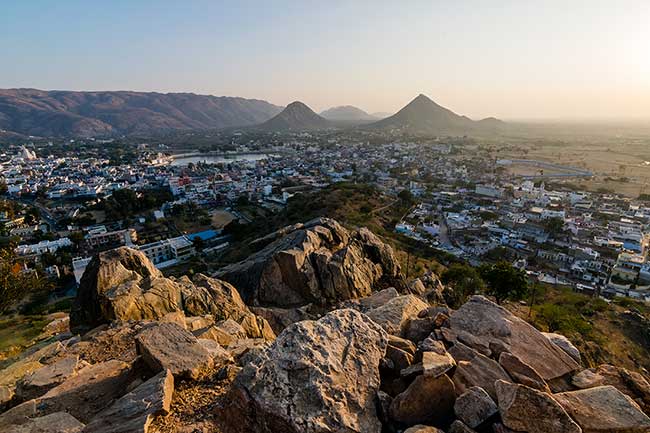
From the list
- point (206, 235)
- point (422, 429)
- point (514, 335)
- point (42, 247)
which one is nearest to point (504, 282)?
point (514, 335)

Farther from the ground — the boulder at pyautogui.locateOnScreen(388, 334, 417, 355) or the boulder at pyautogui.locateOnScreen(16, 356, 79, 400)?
the boulder at pyautogui.locateOnScreen(388, 334, 417, 355)

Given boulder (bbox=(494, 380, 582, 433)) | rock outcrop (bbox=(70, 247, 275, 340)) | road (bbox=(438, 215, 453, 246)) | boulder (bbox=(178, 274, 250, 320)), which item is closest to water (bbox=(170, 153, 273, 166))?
road (bbox=(438, 215, 453, 246))

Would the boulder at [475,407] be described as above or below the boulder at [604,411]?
above

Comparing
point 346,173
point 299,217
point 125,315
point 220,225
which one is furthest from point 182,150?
point 125,315

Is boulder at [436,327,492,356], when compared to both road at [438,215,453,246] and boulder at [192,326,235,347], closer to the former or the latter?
boulder at [192,326,235,347]

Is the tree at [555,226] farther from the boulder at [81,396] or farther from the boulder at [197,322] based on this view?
the boulder at [81,396]

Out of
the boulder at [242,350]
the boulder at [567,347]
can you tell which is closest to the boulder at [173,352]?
the boulder at [242,350]
